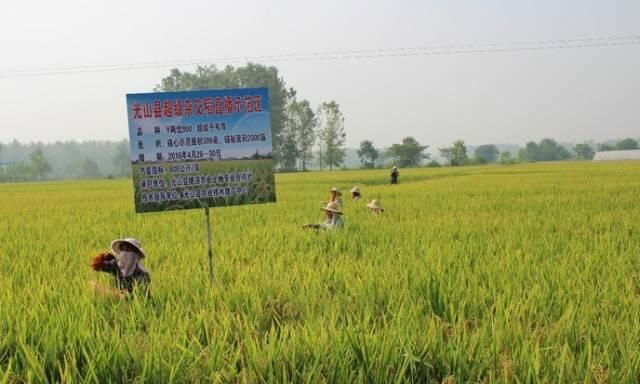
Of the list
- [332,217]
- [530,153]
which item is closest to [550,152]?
[530,153]

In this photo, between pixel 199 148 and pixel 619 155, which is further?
pixel 619 155

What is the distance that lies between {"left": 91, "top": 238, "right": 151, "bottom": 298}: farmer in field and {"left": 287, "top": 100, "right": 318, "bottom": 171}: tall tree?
69.1 m

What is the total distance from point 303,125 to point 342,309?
70944mm

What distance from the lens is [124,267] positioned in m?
3.32

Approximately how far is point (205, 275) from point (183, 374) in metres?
1.96

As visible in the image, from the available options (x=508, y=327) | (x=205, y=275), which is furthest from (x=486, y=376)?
(x=205, y=275)

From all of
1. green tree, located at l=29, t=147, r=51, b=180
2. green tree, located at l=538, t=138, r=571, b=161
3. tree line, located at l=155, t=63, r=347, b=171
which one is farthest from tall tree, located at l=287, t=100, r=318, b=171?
green tree, located at l=538, t=138, r=571, b=161

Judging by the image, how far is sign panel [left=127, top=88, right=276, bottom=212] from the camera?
3.52 m

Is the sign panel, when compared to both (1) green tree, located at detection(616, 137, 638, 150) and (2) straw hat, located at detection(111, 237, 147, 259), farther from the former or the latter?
(1) green tree, located at detection(616, 137, 638, 150)

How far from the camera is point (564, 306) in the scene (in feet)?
9.73

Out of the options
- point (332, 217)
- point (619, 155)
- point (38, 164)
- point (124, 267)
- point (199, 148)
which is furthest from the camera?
point (619, 155)

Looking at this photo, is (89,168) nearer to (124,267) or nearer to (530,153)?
(530,153)

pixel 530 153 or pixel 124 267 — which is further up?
pixel 530 153

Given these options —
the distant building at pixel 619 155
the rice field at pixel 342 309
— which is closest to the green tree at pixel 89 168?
the distant building at pixel 619 155
